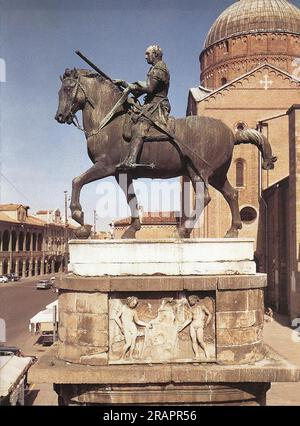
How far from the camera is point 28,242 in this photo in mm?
70438

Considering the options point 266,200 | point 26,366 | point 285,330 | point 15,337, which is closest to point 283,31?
point 266,200

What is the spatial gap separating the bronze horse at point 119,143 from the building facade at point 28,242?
50428mm

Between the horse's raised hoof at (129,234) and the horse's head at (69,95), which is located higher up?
the horse's head at (69,95)

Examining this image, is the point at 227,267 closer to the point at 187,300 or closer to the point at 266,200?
the point at 187,300

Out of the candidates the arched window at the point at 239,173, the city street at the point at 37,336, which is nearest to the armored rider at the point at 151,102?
the city street at the point at 37,336

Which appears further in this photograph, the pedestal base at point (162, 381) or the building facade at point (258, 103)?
the building facade at point (258, 103)

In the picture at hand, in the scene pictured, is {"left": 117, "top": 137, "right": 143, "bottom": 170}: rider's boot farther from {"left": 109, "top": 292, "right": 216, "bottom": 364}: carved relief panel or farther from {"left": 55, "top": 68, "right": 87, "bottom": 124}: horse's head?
{"left": 109, "top": 292, "right": 216, "bottom": 364}: carved relief panel

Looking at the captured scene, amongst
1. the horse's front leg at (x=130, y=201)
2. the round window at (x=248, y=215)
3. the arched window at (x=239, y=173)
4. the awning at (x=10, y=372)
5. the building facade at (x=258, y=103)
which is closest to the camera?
the horse's front leg at (x=130, y=201)

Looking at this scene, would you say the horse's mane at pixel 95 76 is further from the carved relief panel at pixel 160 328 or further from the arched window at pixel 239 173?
the arched window at pixel 239 173

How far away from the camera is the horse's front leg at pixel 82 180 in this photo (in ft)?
24.1

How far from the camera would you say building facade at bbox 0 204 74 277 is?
63.0 m

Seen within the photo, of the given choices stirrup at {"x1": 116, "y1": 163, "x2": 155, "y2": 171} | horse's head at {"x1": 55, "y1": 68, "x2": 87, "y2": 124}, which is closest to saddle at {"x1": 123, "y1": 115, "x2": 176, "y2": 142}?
stirrup at {"x1": 116, "y1": 163, "x2": 155, "y2": 171}

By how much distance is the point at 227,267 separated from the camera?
6.91 meters
